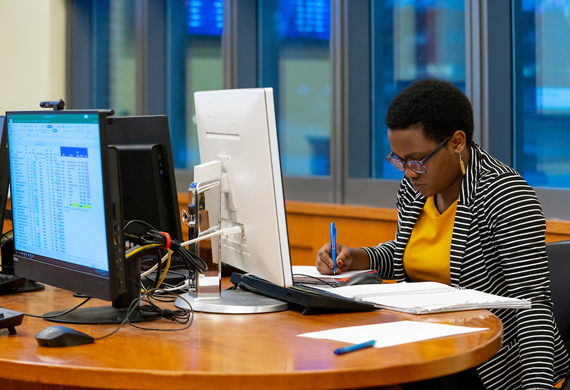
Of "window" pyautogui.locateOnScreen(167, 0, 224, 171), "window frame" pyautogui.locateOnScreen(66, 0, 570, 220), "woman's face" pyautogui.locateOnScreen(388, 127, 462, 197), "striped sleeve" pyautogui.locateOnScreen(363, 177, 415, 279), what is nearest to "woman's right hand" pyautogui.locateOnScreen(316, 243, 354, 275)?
"striped sleeve" pyautogui.locateOnScreen(363, 177, 415, 279)

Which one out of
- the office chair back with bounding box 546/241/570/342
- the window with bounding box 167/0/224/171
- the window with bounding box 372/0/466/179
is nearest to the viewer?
the office chair back with bounding box 546/241/570/342

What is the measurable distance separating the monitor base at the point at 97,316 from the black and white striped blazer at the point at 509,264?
84cm

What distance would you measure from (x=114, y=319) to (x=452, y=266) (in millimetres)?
889

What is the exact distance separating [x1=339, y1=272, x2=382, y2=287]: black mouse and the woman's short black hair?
41 centimetres

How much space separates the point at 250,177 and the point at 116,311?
413mm

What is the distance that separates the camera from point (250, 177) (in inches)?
53.1

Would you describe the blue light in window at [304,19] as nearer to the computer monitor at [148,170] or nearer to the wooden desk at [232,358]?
the computer monitor at [148,170]

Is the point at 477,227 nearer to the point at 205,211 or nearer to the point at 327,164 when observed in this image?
the point at 205,211

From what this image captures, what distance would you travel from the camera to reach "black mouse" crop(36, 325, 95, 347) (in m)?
1.12

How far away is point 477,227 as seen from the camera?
1639 mm

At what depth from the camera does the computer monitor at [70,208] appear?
119 centimetres

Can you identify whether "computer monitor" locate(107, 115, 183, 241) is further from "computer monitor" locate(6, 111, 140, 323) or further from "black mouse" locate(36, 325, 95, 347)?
"black mouse" locate(36, 325, 95, 347)

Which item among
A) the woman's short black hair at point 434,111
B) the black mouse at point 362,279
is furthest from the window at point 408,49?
the black mouse at point 362,279

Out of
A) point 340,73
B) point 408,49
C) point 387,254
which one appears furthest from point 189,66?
point 387,254
